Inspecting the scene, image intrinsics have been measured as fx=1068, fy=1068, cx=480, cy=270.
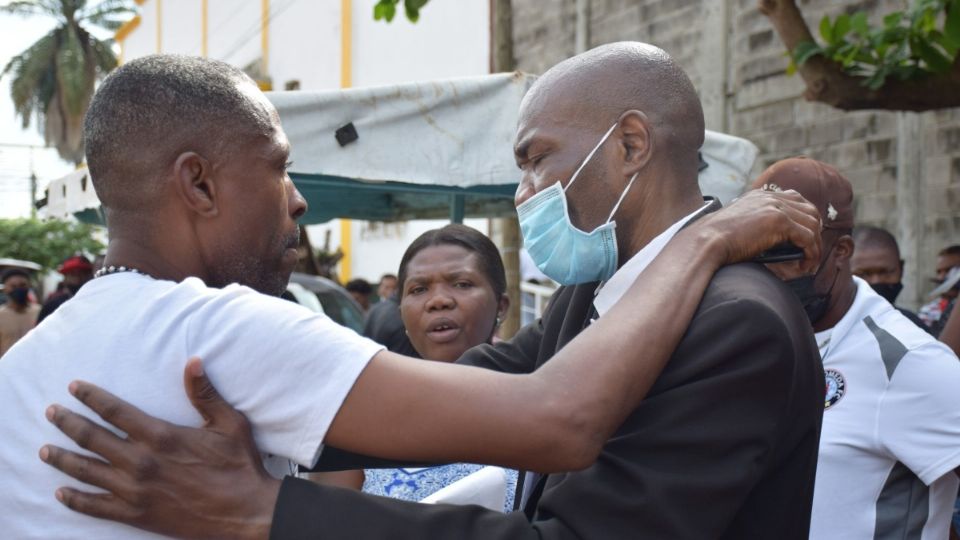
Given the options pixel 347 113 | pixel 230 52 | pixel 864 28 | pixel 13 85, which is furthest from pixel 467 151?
pixel 13 85

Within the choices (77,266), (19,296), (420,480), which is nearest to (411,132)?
(420,480)

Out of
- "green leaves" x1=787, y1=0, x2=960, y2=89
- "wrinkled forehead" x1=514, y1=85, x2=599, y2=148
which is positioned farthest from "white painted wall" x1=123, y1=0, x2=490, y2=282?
"wrinkled forehead" x1=514, y1=85, x2=599, y2=148

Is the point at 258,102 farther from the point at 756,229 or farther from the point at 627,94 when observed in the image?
the point at 756,229

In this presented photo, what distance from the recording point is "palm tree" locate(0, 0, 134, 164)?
120ft

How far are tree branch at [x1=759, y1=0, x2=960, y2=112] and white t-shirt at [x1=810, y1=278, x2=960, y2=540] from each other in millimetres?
3003

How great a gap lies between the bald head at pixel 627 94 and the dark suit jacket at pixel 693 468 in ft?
1.35

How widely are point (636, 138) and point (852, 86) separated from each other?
4.10 metres

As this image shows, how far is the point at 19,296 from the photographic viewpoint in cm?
953

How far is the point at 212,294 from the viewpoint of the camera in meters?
1.61

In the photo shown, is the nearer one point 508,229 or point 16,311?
point 508,229

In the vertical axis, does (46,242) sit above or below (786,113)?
below

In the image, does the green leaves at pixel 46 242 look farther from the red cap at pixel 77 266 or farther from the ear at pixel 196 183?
the ear at pixel 196 183

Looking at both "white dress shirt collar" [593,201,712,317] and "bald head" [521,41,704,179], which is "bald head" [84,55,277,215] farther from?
"white dress shirt collar" [593,201,712,317]

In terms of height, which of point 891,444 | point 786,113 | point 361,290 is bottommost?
point 361,290
